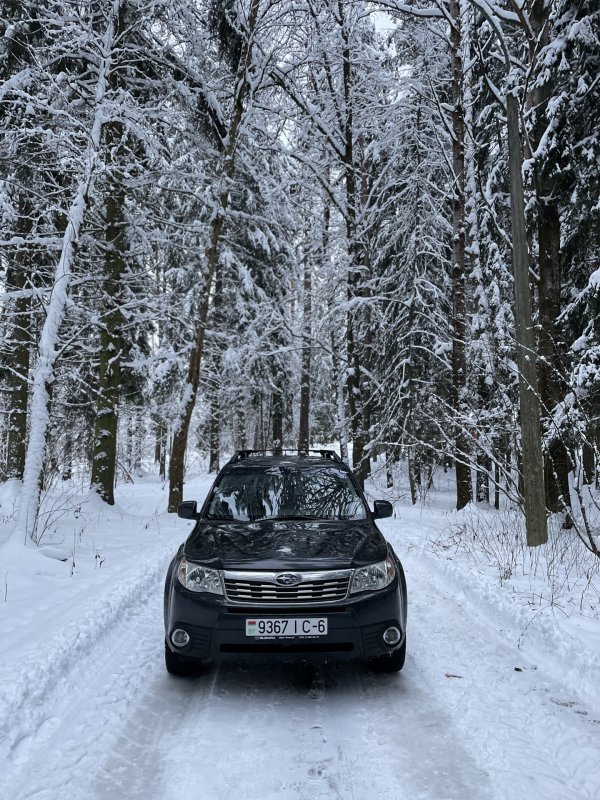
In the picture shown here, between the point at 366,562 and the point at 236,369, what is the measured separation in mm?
19541

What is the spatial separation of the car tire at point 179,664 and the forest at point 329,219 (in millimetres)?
4141

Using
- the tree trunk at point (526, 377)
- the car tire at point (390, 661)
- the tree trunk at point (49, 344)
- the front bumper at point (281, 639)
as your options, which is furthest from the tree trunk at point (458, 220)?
the front bumper at point (281, 639)

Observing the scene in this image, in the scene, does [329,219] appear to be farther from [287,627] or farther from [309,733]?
[309,733]

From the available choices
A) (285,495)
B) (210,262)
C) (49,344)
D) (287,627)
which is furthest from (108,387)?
(287,627)

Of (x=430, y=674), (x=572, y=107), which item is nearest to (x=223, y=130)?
(x=572, y=107)

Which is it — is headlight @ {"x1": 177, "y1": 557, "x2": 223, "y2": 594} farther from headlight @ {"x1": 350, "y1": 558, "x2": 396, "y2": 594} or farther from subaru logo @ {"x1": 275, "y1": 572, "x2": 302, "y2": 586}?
headlight @ {"x1": 350, "y1": 558, "x2": 396, "y2": 594}

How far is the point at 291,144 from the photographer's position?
1858cm

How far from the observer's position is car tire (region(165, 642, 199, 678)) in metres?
4.20

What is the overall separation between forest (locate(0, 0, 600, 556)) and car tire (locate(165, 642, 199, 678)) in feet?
13.6

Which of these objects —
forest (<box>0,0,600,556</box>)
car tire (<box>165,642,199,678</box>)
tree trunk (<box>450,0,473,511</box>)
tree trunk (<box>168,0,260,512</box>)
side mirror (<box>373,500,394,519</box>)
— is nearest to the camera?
car tire (<box>165,642,199,678</box>)

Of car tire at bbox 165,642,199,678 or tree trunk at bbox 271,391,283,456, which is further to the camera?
tree trunk at bbox 271,391,283,456

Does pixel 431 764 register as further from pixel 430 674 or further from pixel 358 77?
pixel 358 77

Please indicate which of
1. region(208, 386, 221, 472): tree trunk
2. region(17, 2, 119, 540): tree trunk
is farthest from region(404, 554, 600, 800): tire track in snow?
region(208, 386, 221, 472): tree trunk

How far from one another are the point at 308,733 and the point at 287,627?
63 centimetres
